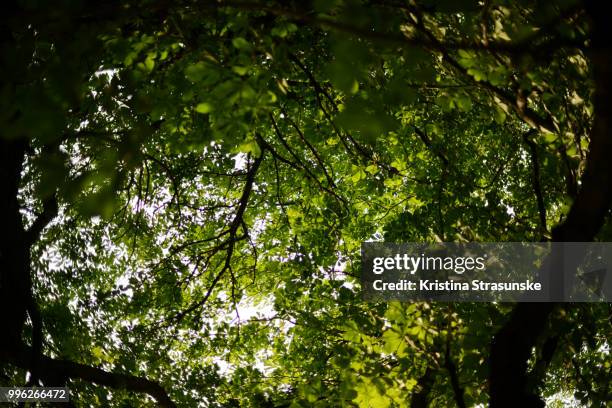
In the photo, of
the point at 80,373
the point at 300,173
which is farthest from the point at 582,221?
the point at 80,373

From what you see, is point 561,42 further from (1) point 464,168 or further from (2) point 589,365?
(1) point 464,168

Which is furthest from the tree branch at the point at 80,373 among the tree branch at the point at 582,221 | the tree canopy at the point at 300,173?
the tree branch at the point at 582,221

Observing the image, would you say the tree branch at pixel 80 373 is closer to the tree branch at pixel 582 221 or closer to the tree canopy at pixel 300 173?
the tree canopy at pixel 300 173

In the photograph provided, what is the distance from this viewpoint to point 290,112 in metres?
9.84

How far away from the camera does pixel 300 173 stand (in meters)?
8.20

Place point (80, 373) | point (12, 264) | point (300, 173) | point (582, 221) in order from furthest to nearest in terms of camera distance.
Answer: point (300, 173) < point (80, 373) < point (12, 264) < point (582, 221)

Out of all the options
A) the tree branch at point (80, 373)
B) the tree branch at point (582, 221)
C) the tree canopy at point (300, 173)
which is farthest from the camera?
the tree branch at point (80, 373)

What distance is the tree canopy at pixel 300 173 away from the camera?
6.65 ft

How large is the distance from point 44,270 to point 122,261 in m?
1.74

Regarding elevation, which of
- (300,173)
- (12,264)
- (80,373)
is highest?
(300,173)

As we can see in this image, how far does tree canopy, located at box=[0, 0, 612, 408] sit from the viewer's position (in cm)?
203

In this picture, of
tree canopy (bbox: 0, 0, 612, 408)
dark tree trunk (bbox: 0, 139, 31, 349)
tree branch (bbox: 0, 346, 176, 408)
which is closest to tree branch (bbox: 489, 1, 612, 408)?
tree canopy (bbox: 0, 0, 612, 408)

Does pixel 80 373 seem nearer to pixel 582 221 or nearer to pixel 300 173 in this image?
pixel 300 173

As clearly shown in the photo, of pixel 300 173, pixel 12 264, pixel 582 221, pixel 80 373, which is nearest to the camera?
pixel 582 221
